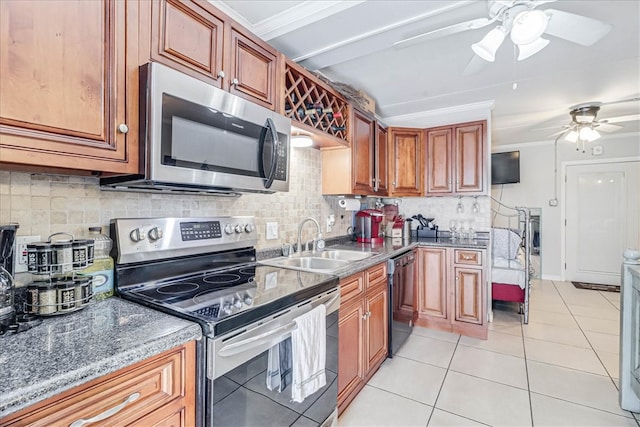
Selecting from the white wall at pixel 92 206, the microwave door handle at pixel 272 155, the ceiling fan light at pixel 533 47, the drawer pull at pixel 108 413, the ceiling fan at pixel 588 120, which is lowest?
the drawer pull at pixel 108 413

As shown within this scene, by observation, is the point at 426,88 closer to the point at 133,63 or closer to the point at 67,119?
the point at 133,63

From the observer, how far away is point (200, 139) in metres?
1.29

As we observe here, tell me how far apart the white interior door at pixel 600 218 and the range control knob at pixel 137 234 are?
231 inches

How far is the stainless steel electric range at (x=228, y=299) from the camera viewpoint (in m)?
0.99

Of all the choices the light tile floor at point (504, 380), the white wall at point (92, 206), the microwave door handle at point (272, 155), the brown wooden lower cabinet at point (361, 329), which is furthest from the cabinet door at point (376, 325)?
the microwave door handle at point (272, 155)

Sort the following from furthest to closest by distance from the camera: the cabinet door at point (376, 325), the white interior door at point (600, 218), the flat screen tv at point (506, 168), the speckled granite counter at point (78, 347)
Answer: the flat screen tv at point (506, 168) < the white interior door at point (600, 218) < the cabinet door at point (376, 325) < the speckled granite counter at point (78, 347)

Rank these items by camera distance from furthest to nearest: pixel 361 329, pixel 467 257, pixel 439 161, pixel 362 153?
pixel 439 161, pixel 467 257, pixel 362 153, pixel 361 329

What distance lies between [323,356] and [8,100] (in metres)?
1.41

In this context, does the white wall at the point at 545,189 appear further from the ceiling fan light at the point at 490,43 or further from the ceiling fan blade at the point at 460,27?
the ceiling fan blade at the point at 460,27

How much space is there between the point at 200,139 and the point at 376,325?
1699 millimetres

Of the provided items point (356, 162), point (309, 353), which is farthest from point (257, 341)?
point (356, 162)

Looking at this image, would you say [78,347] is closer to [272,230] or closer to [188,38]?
[188,38]

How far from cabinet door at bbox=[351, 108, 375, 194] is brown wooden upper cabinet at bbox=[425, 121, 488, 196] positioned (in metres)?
0.89

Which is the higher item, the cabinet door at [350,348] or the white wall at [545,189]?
the white wall at [545,189]
